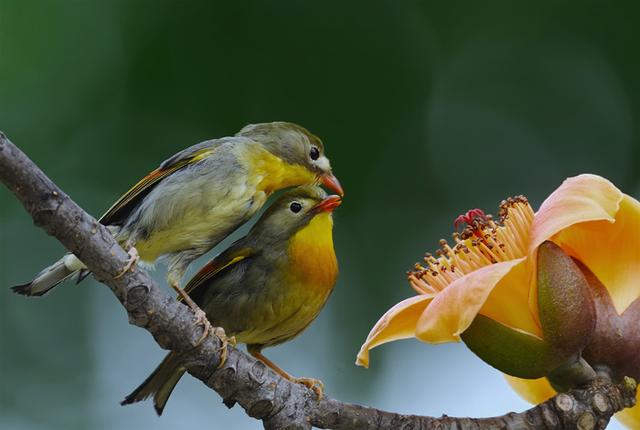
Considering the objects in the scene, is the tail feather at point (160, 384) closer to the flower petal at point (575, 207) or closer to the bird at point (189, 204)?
the bird at point (189, 204)

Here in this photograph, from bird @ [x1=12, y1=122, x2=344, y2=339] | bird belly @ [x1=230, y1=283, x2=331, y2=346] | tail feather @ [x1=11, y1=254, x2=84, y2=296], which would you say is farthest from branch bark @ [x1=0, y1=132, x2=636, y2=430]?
bird belly @ [x1=230, y1=283, x2=331, y2=346]

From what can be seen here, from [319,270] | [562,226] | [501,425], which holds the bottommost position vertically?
[319,270]

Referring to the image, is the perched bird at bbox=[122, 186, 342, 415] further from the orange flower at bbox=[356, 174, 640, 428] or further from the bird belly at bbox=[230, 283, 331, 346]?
the orange flower at bbox=[356, 174, 640, 428]

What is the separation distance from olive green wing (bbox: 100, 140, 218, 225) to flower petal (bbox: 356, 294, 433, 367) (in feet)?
4.32

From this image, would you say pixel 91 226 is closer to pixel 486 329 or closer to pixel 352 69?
pixel 486 329

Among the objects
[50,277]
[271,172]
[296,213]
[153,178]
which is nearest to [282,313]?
[296,213]

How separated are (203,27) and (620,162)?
5.15 feet

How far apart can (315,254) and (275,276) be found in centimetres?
17

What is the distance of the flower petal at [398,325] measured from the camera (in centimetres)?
176

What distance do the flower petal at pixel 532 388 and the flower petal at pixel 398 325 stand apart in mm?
346

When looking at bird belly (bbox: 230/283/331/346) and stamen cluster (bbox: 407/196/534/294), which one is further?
bird belly (bbox: 230/283/331/346)

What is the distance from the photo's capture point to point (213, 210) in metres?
2.89

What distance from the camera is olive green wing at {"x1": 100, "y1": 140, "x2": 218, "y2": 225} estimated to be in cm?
290

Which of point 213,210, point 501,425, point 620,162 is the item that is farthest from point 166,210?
point 620,162
